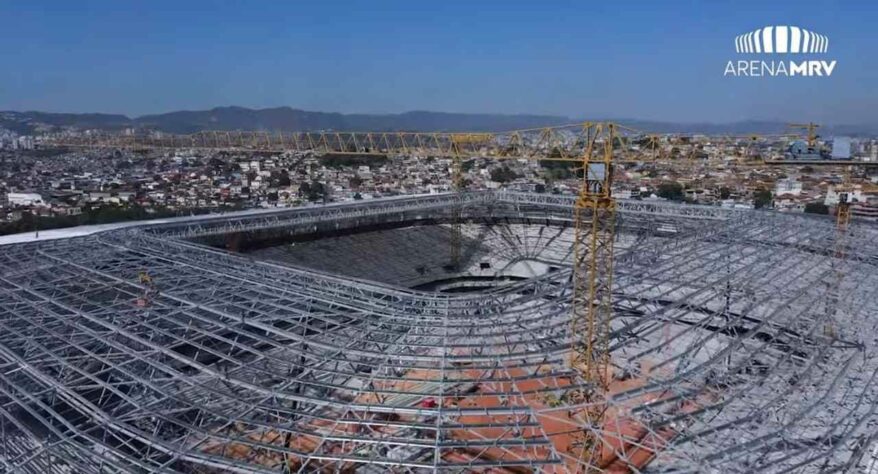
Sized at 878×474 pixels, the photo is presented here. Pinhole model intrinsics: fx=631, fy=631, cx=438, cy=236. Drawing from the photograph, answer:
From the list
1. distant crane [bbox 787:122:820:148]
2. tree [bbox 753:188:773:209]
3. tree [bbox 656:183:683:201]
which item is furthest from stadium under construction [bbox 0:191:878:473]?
tree [bbox 656:183:683:201]

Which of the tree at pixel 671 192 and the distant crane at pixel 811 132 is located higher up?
the distant crane at pixel 811 132

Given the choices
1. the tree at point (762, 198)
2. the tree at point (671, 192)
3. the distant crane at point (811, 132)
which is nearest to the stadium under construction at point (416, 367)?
the distant crane at point (811, 132)

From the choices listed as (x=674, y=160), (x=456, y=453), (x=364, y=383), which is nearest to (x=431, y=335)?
(x=364, y=383)

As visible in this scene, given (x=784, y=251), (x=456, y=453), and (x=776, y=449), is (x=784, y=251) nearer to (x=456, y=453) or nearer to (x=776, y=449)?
(x=776, y=449)

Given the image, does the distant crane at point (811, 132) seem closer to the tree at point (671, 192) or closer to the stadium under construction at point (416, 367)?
the stadium under construction at point (416, 367)

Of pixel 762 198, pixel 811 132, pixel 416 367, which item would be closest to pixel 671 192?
pixel 762 198

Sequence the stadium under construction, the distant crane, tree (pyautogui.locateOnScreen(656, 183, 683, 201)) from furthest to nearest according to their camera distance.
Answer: tree (pyautogui.locateOnScreen(656, 183, 683, 201)) → the distant crane → the stadium under construction

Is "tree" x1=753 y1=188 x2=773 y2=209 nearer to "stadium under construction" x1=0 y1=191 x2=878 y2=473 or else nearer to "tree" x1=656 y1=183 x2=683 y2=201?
"tree" x1=656 y1=183 x2=683 y2=201
